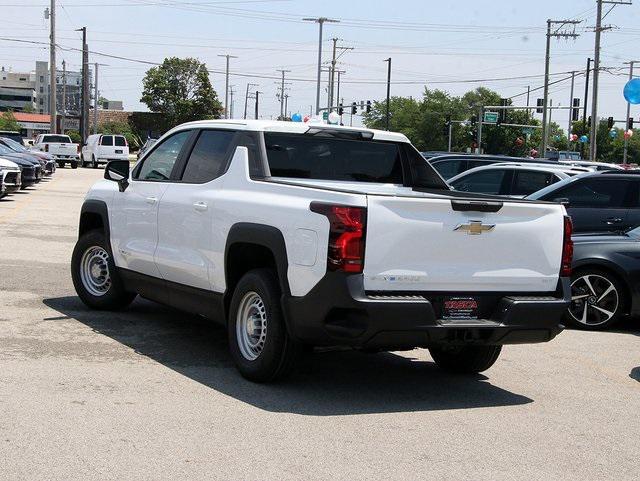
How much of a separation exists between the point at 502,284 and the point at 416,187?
79.7 inches

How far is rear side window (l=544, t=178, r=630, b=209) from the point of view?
43.7 feet

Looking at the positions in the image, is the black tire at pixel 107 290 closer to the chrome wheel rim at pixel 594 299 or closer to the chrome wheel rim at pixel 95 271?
the chrome wheel rim at pixel 95 271

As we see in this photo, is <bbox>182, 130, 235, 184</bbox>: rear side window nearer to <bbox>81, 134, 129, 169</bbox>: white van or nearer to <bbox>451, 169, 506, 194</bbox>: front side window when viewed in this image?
<bbox>451, 169, 506, 194</bbox>: front side window

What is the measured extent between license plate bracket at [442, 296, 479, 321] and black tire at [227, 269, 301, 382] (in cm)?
105

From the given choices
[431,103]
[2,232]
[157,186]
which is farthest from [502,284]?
[431,103]

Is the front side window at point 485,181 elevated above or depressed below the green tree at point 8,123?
below

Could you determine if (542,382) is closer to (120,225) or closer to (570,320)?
(570,320)

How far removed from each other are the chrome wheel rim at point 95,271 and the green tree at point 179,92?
91577mm

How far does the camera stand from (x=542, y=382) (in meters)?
7.69

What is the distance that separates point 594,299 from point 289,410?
483cm

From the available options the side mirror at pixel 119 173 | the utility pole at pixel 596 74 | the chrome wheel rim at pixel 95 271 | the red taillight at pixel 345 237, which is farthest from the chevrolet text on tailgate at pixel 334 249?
the utility pole at pixel 596 74

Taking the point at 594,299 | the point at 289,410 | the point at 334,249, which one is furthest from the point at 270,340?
the point at 594,299

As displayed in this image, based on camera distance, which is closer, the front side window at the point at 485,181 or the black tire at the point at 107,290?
the black tire at the point at 107,290

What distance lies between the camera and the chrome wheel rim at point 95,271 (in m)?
9.53
